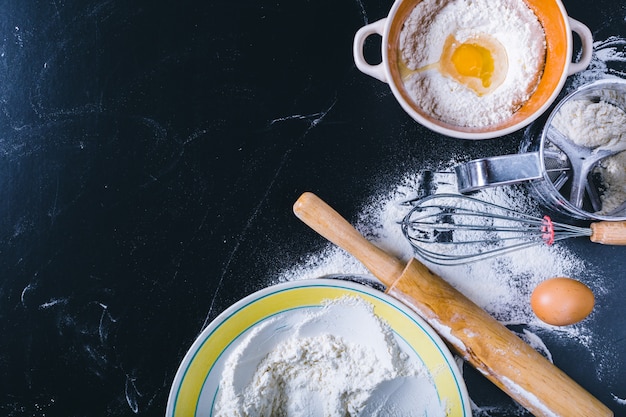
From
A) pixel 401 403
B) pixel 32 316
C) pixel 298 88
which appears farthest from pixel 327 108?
pixel 32 316

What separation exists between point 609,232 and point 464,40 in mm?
421

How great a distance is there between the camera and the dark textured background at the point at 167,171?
1054 mm

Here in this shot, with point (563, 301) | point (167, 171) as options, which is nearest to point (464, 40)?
point (563, 301)

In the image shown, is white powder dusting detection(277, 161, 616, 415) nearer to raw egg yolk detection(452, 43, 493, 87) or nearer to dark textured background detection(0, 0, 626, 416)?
dark textured background detection(0, 0, 626, 416)

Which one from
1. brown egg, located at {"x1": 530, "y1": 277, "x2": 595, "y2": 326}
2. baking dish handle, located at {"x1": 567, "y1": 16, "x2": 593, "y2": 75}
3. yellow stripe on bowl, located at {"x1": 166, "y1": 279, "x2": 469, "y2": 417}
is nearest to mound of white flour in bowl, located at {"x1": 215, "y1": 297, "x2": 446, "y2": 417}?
yellow stripe on bowl, located at {"x1": 166, "y1": 279, "x2": 469, "y2": 417}

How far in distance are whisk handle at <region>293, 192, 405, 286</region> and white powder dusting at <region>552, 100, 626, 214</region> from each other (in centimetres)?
38

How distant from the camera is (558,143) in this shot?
1.00 m

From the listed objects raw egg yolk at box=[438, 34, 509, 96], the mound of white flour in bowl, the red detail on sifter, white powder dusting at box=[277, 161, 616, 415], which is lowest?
the mound of white flour in bowl

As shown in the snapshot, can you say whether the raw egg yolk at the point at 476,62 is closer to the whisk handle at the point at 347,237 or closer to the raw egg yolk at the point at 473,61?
the raw egg yolk at the point at 473,61

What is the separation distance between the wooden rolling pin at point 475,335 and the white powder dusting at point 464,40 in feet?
0.87

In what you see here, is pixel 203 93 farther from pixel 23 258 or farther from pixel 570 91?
pixel 570 91

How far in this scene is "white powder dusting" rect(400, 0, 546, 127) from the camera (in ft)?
3.19

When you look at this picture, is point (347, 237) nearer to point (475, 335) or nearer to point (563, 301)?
point (475, 335)

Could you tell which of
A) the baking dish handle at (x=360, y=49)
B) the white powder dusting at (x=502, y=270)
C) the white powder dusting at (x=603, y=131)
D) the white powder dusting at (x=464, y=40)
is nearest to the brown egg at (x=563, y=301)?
the white powder dusting at (x=502, y=270)
